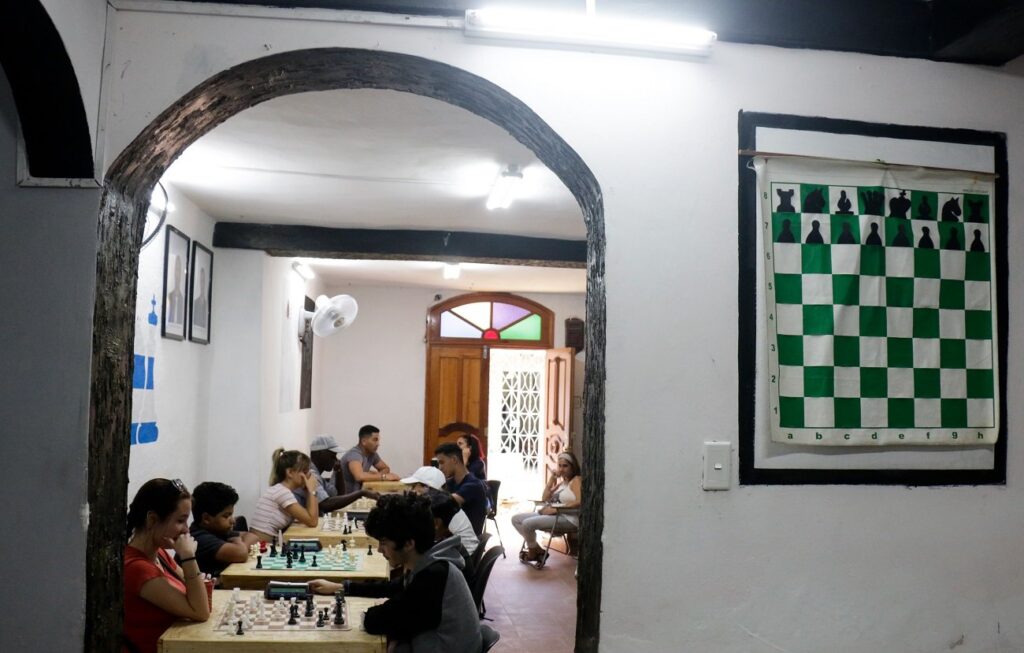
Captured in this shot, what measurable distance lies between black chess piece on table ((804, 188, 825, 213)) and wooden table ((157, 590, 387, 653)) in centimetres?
196

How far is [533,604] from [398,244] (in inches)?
114

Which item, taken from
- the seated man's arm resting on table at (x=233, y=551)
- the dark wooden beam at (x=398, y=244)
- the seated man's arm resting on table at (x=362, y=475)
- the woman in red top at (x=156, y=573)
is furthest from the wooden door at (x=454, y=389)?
the woman in red top at (x=156, y=573)

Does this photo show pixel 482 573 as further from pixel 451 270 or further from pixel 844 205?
pixel 451 270

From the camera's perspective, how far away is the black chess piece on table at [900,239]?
2.61 meters

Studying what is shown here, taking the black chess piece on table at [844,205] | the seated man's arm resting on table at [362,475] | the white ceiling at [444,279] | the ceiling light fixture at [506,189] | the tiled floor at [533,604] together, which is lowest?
the tiled floor at [533,604]

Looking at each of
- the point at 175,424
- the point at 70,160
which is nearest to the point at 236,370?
the point at 175,424

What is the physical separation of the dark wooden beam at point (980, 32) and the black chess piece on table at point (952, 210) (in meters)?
0.45

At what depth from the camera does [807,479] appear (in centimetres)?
255

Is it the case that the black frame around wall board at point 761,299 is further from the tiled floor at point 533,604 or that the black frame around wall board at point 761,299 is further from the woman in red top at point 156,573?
the tiled floor at point 533,604

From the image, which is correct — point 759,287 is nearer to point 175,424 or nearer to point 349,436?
point 175,424

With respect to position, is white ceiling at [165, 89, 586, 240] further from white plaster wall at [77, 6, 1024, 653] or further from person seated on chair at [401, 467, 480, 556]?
person seated on chair at [401, 467, 480, 556]

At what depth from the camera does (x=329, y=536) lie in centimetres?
495

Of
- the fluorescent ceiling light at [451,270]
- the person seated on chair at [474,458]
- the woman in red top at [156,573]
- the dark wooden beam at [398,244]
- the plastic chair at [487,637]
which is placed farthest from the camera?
the fluorescent ceiling light at [451,270]

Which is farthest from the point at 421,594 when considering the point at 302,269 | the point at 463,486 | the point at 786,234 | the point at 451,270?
the point at 302,269
